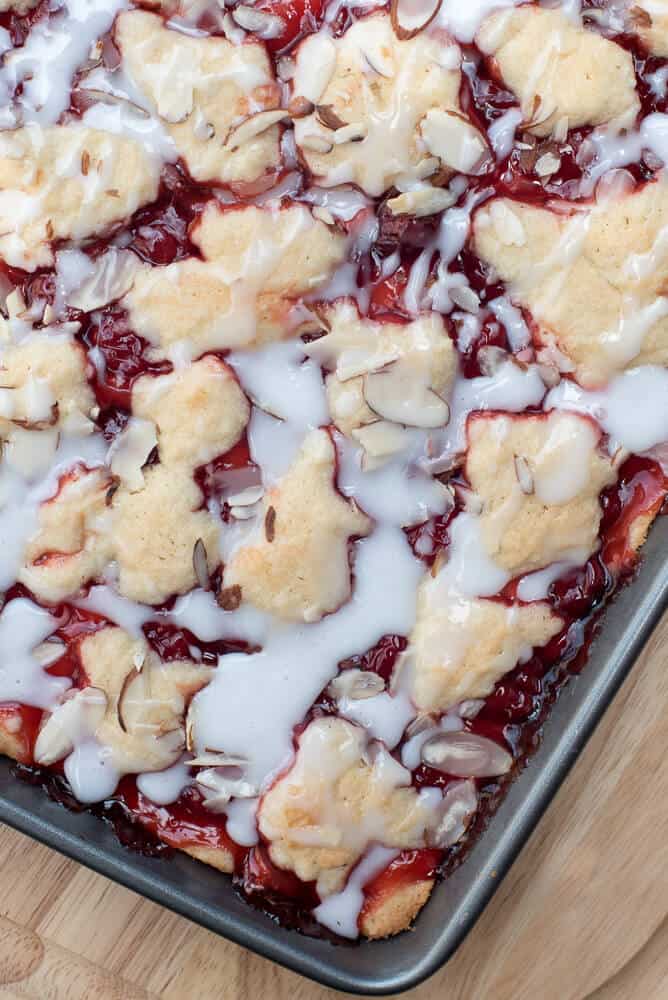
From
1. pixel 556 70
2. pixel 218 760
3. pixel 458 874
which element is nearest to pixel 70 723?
pixel 218 760

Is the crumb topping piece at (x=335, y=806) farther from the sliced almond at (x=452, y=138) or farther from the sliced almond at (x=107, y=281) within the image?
the sliced almond at (x=452, y=138)

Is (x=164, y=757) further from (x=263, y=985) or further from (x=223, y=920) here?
(x=263, y=985)

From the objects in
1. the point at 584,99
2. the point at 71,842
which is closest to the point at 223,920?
the point at 71,842

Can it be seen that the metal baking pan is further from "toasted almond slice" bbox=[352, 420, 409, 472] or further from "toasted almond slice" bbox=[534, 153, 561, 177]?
"toasted almond slice" bbox=[534, 153, 561, 177]

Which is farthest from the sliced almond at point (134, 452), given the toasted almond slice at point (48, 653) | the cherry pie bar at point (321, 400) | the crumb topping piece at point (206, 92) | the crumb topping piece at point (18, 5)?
the crumb topping piece at point (18, 5)

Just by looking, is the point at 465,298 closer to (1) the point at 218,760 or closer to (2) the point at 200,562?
(2) the point at 200,562
